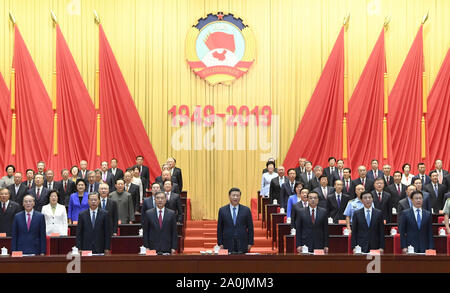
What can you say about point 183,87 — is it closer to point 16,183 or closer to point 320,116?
point 320,116

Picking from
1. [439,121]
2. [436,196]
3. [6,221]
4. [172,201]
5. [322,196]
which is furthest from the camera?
[439,121]

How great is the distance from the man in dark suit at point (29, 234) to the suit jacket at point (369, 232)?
9.38 ft

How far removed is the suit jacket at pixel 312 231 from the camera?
666 cm

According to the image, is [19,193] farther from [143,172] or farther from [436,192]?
[436,192]

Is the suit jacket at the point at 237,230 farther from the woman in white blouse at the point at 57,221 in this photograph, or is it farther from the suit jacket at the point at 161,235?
the woman in white blouse at the point at 57,221

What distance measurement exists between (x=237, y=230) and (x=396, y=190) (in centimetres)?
330

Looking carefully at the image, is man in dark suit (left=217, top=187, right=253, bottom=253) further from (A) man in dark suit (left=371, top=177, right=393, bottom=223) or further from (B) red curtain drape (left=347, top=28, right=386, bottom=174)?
(B) red curtain drape (left=347, top=28, right=386, bottom=174)

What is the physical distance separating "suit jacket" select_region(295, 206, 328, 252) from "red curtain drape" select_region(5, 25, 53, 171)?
6.28m

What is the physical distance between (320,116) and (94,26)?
163 inches

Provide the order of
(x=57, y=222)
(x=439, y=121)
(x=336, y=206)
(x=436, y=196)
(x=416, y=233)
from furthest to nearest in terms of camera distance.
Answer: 1. (x=439, y=121)
2. (x=436, y=196)
3. (x=336, y=206)
4. (x=57, y=222)
5. (x=416, y=233)

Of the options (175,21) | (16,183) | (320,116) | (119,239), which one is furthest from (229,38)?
(119,239)

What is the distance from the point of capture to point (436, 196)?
30.3ft

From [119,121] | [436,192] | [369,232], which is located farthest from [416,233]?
[119,121]

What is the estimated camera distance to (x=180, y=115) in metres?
12.2
